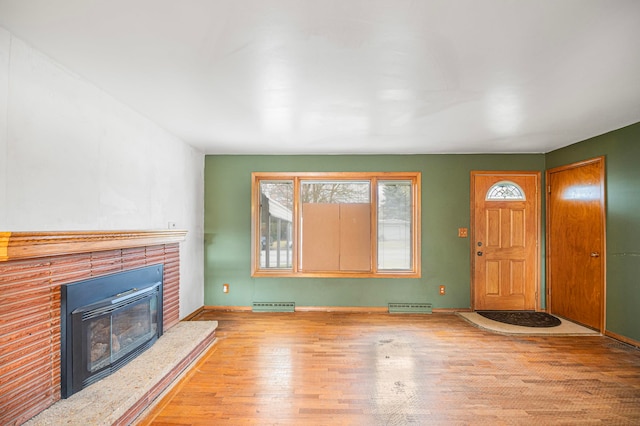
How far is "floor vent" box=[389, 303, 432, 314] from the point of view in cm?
488

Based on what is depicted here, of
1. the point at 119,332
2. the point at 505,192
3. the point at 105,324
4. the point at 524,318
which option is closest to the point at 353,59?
the point at 105,324

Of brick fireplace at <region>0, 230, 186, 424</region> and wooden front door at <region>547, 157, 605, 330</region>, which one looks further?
wooden front door at <region>547, 157, 605, 330</region>

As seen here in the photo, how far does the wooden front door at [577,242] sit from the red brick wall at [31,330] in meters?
5.34

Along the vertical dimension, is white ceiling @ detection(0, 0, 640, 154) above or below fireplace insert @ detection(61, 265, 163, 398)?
above

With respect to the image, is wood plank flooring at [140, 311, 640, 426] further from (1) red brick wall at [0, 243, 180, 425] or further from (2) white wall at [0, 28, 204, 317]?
(2) white wall at [0, 28, 204, 317]

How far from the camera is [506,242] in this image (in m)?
4.93

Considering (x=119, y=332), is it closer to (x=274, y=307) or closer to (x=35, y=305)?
(x=35, y=305)

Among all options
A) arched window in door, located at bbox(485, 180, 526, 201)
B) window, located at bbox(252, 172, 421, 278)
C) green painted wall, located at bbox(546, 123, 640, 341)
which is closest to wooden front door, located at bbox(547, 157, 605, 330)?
green painted wall, located at bbox(546, 123, 640, 341)

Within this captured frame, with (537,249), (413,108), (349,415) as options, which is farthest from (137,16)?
(537,249)

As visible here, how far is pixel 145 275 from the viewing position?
10.3ft

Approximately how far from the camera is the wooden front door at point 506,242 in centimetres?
491

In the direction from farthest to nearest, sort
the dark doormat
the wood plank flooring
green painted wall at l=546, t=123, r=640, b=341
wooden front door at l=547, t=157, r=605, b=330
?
the dark doormat
wooden front door at l=547, t=157, r=605, b=330
green painted wall at l=546, t=123, r=640, b=341
the wood plank flooring

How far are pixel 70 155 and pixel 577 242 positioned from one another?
18.4 ft

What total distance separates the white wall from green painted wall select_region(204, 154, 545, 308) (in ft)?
3.84
